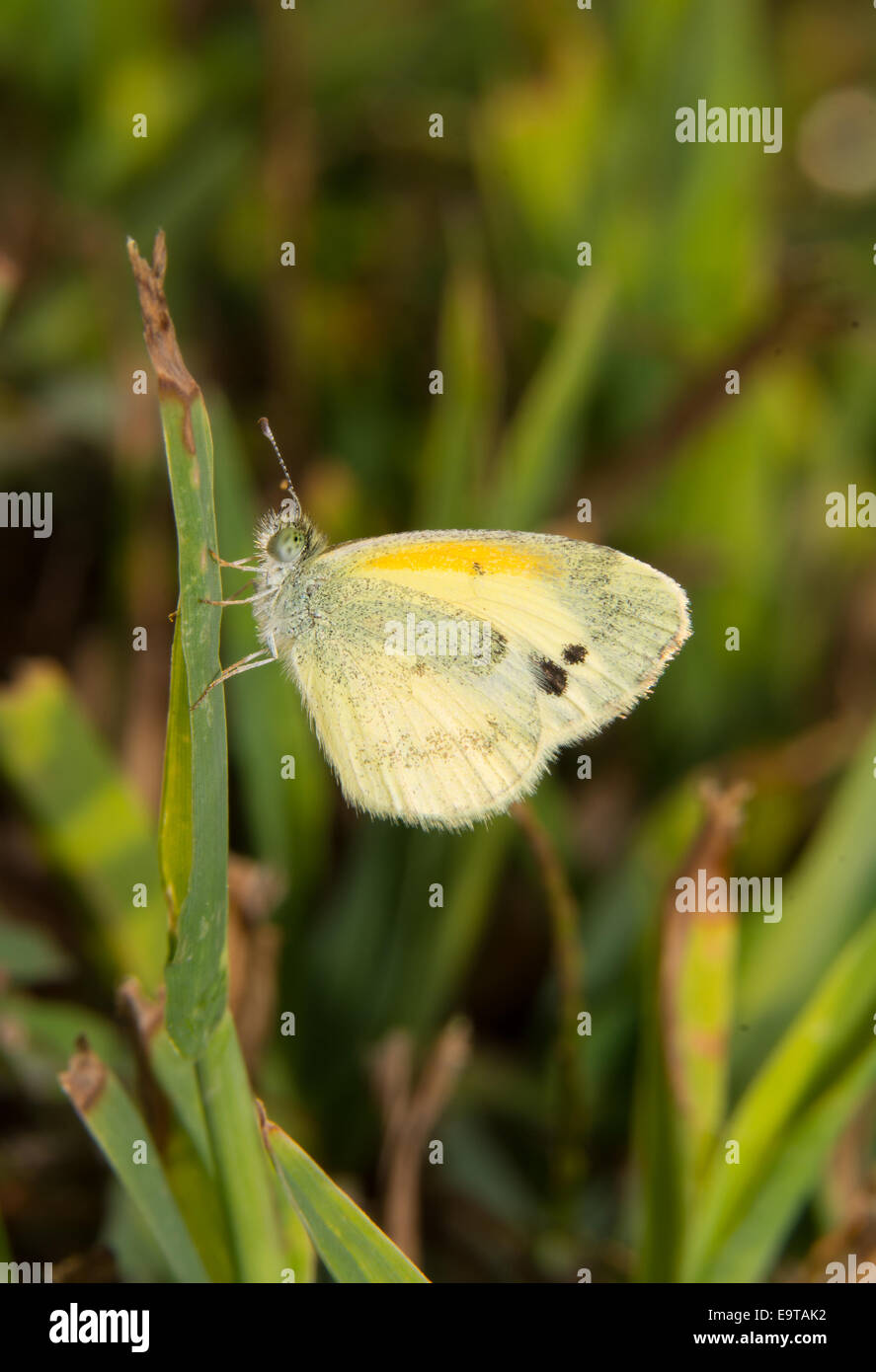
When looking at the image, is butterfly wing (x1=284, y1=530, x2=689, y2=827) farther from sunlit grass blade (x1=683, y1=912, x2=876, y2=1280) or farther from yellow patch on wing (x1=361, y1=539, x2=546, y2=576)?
sunlit grass blade (x1=683, y1=912, x2=876, y2=1280)

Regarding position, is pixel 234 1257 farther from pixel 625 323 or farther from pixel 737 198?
pixel 737 198

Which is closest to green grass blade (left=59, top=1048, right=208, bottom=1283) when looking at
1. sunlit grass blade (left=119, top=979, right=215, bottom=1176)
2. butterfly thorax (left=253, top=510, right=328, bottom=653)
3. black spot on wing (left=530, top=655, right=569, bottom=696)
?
sunlit grass blade (left=119, top=979, right=215, bottom=1176)

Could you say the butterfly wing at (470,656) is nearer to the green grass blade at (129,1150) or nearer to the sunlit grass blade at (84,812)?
the sunlit grass blade at (84,812)

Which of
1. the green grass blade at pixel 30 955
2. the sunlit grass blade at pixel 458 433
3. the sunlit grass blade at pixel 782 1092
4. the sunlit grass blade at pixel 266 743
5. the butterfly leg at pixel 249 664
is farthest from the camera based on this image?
the sunlit grass blade at pixel 458 433

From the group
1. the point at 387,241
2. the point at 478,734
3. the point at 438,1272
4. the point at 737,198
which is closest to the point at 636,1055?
the point at 438,1272

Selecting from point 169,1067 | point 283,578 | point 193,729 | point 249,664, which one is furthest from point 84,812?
point 193,729

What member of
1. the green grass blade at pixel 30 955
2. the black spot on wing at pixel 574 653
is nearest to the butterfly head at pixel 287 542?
the black spot on wing at pixel 574 653
